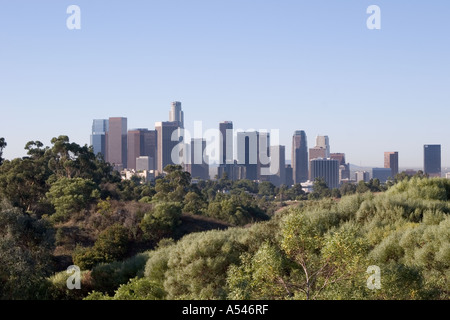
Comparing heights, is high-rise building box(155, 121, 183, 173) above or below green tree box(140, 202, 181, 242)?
above

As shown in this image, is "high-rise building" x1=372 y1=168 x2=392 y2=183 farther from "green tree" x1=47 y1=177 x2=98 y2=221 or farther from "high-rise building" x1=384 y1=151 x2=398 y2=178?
"green tree" x1=47 y1=177 x2=98 y2=221

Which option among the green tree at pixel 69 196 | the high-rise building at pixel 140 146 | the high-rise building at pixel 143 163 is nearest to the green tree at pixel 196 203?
the green tree at pixel 69 196

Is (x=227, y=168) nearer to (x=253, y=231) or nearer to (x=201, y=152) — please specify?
(x=201, y=152)

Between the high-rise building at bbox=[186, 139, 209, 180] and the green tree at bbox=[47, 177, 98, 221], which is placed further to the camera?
the high-rise building at bbox=[186, 139, 209, 180]

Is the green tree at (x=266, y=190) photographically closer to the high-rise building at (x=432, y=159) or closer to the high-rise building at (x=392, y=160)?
the high-rise building at (x=432, y=159)

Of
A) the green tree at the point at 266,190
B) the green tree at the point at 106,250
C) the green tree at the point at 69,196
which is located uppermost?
the green tree at the point at 69,196

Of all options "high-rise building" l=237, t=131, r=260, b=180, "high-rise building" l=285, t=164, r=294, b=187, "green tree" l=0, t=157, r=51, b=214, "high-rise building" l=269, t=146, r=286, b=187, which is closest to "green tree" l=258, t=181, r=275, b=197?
"high-rise building" l=237, t=131, r=260, b=180

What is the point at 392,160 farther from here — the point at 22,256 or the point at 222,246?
the point at 22,256
